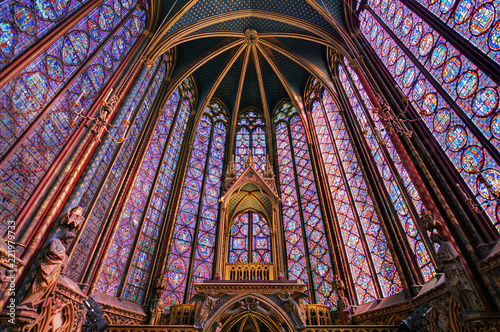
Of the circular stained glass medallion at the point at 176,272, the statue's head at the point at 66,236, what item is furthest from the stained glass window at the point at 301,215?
the statue's head at the point at 66,236

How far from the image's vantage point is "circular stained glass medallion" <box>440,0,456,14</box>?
21.0 ft

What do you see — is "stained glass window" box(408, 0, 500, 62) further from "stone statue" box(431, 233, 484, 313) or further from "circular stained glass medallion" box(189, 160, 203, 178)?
"circular stained glass medallion" box(189, 160, 203, 178)

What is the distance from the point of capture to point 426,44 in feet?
23.7

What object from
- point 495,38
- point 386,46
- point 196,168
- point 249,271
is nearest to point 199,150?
point 196,168

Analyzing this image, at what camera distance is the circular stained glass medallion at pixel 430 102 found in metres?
6.86

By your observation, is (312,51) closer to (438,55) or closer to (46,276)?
(438,55)

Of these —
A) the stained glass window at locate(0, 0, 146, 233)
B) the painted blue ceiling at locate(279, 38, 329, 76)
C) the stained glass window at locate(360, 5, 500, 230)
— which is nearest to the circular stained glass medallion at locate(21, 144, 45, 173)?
the stained glass window at locate(0, 0, 146, 233)

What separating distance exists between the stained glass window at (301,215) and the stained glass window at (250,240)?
39.7 inches

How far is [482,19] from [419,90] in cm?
209

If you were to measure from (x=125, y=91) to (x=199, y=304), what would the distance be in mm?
6921

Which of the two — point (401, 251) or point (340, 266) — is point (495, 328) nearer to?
point (401, 251)

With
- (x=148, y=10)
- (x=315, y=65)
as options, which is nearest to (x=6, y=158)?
(x=148, y=10)

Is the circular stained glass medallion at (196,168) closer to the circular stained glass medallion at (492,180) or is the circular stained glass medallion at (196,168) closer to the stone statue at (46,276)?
the stone statue at (46,276)

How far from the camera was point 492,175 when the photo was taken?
206 inches
